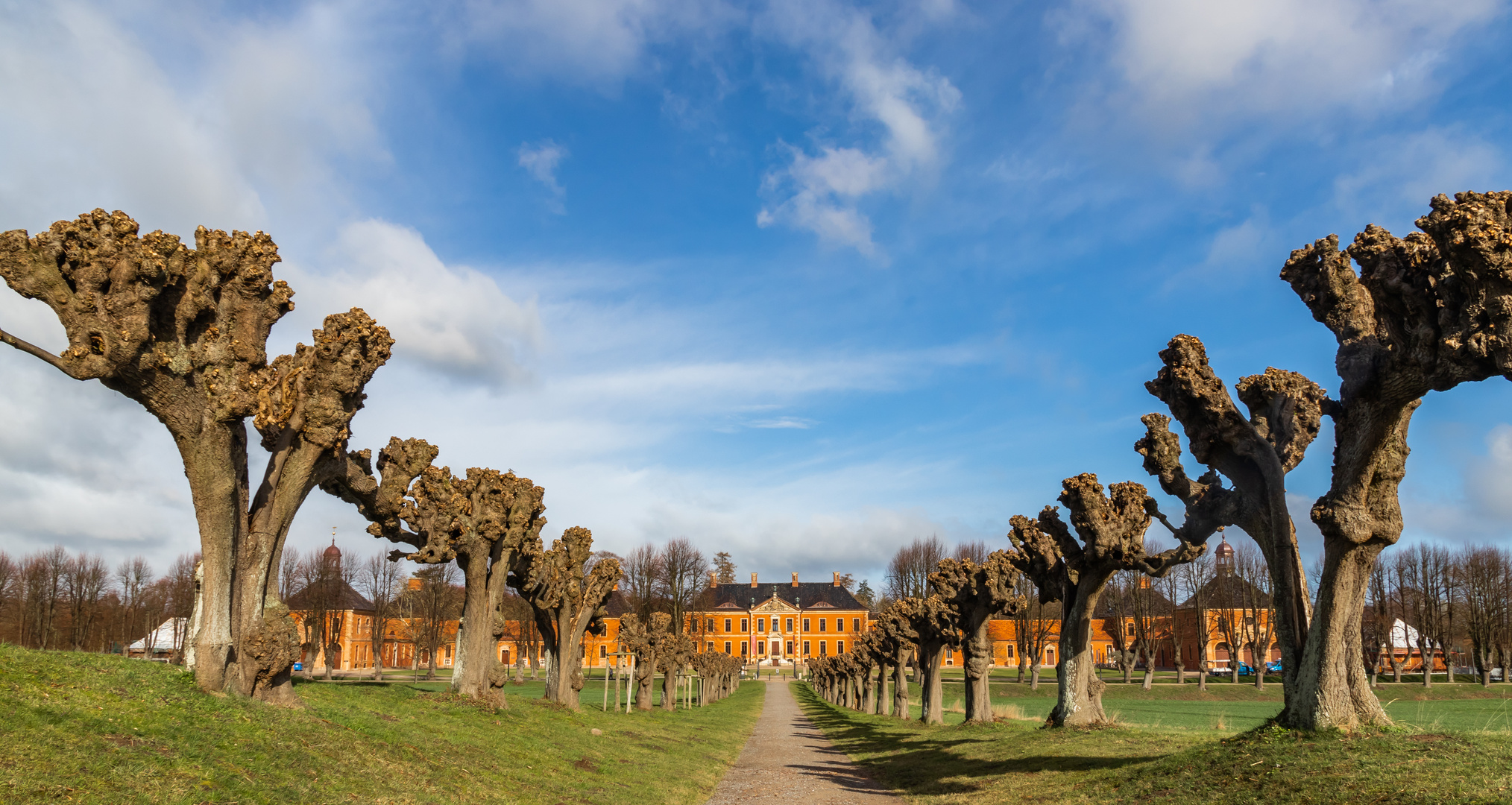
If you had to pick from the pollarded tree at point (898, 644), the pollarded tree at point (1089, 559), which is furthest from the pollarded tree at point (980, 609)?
the pollarded tree at point (898, 644)

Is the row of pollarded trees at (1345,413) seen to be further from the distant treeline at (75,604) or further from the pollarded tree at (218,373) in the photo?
the distant treeline at (75,604)

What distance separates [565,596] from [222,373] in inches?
662

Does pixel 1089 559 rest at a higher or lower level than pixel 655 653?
higher

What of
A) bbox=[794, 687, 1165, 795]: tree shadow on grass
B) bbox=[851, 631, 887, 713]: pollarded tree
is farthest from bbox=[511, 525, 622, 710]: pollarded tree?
bbox=[851, 631, 887, 713]: pollarded tree

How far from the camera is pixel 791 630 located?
409ft

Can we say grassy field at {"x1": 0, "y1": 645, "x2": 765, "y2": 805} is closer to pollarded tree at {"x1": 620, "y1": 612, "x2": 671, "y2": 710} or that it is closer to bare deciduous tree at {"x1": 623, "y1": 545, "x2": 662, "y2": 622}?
pollarded tree at {"x1": 620, "y1": 612, "x2": 671, "y2": 710}

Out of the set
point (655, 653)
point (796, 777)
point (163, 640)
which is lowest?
point (163, 640)

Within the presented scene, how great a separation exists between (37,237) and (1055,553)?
2074 centimetres

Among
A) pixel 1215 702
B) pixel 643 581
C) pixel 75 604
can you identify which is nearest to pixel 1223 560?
pixel 1215 702

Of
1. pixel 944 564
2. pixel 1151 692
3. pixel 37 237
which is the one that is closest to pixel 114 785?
pixel 37 237

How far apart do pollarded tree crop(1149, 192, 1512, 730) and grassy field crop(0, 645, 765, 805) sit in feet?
33.4

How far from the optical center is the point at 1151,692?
176 ft

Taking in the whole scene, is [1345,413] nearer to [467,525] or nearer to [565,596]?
[467,525]

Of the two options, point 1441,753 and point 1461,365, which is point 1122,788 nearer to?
point 1441,753
